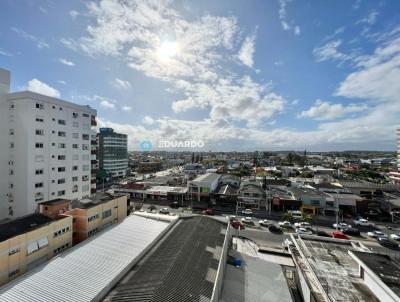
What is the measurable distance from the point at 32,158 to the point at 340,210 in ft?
179

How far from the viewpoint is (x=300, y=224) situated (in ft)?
118

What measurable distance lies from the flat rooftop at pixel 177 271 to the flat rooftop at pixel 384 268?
10.7 meters

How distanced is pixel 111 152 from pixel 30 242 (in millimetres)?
74211

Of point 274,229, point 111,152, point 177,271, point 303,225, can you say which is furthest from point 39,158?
point 111,152

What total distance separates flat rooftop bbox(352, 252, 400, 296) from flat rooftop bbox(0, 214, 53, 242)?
2622 cm

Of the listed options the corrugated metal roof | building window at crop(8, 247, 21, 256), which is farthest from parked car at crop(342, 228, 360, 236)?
building window at crop(8, 247, 21, 256)

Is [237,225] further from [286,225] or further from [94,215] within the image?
[94,215]

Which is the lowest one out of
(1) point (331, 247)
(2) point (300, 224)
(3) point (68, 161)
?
(2) point (300, 224)

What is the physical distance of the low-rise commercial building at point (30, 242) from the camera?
1596 cm

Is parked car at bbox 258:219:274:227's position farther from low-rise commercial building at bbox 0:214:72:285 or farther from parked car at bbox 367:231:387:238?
low-rise commercial building at bbox 0:214:72:285

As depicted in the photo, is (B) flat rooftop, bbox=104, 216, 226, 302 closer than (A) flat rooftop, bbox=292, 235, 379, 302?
Yes

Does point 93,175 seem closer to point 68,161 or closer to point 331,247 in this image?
point 68,161

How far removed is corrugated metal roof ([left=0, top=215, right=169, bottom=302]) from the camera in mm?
12633

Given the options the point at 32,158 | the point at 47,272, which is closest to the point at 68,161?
the point at 32,158
